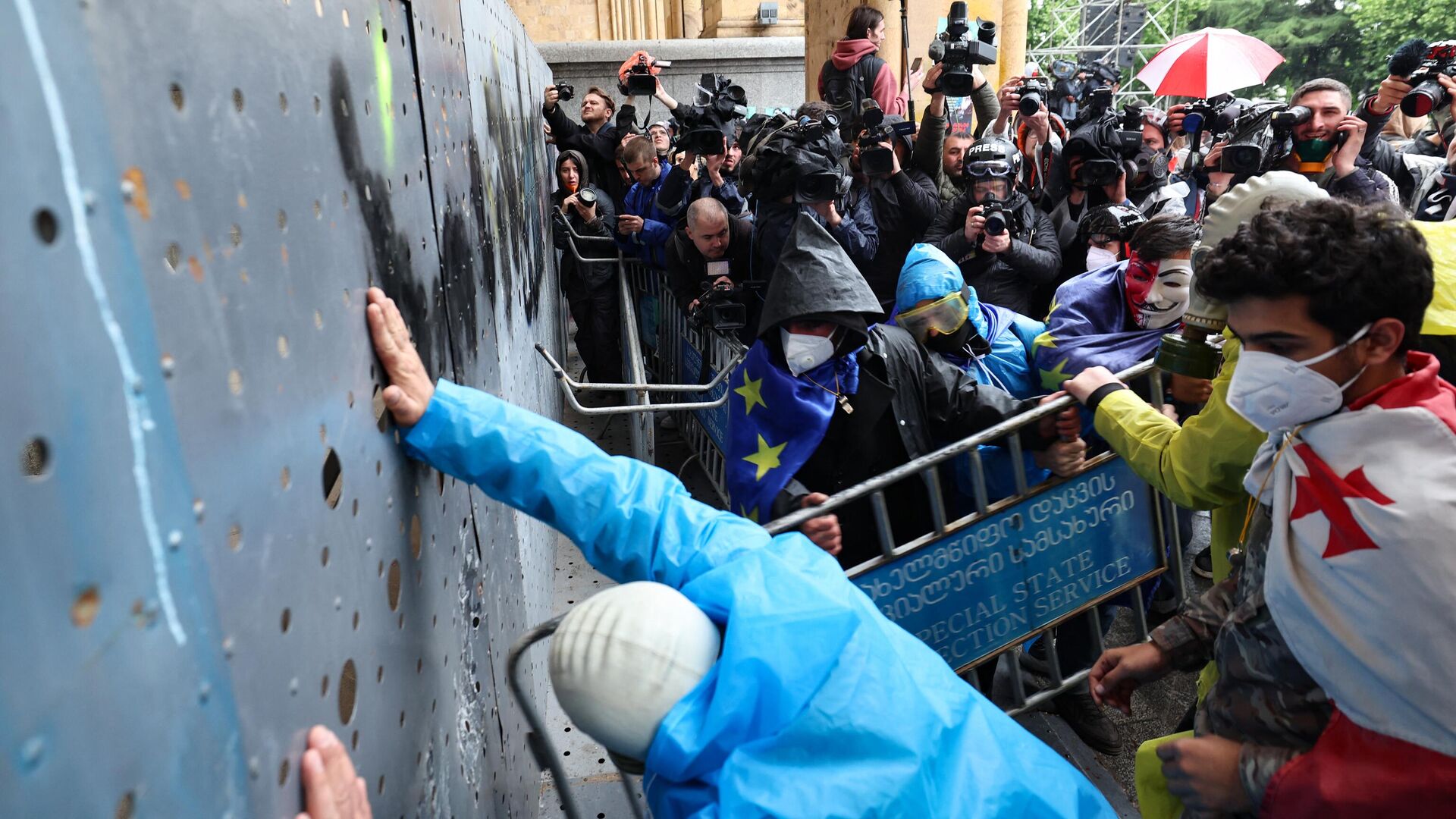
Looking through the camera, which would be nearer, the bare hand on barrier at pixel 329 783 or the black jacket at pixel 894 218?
the bare hand on barrier at pixel 329 783

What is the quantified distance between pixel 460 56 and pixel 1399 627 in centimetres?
263

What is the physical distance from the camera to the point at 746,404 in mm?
3064

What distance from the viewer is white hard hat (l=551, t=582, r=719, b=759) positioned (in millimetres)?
1297

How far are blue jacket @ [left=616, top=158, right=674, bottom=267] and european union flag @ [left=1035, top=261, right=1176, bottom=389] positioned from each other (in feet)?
8.73

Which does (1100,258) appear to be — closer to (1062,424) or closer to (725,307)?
(1062,424)

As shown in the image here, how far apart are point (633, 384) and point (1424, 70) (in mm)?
4449

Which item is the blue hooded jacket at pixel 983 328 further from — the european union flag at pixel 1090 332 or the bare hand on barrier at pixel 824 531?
the bare hand on barrier at pixel 824 531

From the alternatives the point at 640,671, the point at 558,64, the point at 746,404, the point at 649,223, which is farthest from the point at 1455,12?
the point at 640,671

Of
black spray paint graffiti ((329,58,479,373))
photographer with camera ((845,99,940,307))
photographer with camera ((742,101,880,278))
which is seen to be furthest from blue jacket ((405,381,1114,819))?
photographer with camera ((845,99,940,307))

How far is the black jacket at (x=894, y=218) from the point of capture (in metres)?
4.75

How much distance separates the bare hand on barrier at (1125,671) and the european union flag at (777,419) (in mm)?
1107

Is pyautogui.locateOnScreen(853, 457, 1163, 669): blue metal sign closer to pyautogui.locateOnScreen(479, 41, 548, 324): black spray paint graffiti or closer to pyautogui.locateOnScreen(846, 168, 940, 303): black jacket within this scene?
pyautogui.locateOnScreen(479, 41, 548, 324): black spray paint graffiti

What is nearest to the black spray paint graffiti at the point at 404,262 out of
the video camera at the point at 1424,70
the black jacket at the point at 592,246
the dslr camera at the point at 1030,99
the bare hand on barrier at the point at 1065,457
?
the bare hand on barrier at the point at 1065,457

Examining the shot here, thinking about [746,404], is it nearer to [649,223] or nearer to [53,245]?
[53,245]
